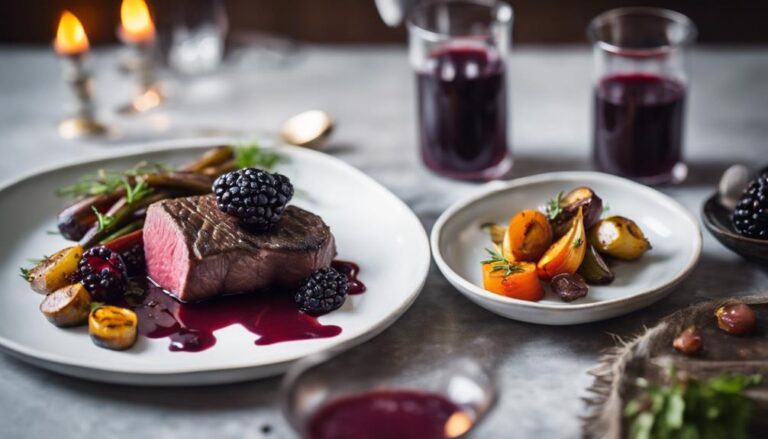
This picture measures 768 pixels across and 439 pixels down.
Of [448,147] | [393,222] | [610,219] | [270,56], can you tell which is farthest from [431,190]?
[270,56]

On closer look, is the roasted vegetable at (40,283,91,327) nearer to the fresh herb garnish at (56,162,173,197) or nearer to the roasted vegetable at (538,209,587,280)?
the fresh herb garnish at (56,162,173,197)

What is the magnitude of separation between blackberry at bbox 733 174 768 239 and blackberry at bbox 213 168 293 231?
1040mm

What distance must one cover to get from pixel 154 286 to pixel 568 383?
0.97m

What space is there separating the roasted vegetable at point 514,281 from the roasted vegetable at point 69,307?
0.86 meters

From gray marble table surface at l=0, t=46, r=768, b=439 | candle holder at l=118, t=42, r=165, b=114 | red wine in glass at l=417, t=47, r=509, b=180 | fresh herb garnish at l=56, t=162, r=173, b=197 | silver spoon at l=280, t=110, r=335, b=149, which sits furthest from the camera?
candle holder at l=118, t=42, r=165, b=114

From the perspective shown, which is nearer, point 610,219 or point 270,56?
point 610,219

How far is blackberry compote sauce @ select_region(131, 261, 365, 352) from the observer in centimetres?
195

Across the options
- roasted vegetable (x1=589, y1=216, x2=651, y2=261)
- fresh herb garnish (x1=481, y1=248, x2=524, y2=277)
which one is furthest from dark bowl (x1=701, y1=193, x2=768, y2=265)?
fresh herb garnish (x1=481, y1=248, x2=524, y2=277)

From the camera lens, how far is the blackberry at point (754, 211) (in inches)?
83.1

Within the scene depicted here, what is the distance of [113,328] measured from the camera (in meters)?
1.89

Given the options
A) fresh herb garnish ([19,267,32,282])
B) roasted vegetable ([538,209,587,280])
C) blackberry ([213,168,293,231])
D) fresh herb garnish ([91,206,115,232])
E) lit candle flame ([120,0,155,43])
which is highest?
lit candle flame ([120,0,155,43])

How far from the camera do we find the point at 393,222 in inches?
92.7

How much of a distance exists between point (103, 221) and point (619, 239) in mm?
1231

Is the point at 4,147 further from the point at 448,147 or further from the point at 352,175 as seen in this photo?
the point at 448,147
